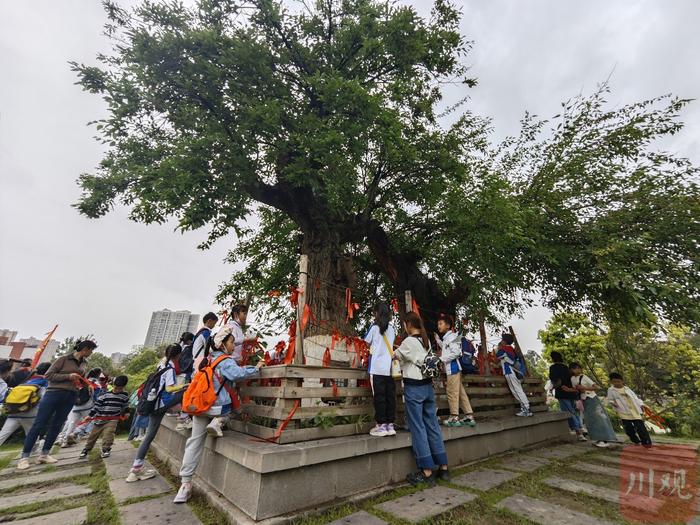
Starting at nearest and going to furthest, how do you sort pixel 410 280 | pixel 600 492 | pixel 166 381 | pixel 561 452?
pixel 600 492 → pixel 166 381 → pixel 561 452 → pixel 410 280

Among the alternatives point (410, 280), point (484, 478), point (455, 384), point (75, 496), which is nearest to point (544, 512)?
point (484, 478)

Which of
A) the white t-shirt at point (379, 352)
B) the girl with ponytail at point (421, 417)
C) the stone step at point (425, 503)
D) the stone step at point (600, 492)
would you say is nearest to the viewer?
the stone step at point (425, 503)

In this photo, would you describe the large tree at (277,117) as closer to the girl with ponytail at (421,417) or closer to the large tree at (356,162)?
the large tree at (356,162)

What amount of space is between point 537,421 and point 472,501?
4.84 meters

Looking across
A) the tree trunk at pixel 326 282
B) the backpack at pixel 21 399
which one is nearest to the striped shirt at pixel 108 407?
the backpack at pixel 21 399

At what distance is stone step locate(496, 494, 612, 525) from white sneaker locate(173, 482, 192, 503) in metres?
3.83

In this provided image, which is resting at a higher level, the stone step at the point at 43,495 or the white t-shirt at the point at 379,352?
the white t-shirt at the point at 379,352

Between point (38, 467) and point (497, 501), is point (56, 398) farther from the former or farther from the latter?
point (497, 501)

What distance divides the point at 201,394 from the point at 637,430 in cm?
961

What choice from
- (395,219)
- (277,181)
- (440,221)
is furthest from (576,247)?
(277,181)

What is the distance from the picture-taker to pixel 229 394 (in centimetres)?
449

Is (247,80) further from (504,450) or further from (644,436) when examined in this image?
(644,436)

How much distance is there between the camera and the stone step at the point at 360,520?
10.8 feet

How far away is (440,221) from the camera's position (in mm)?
10820
